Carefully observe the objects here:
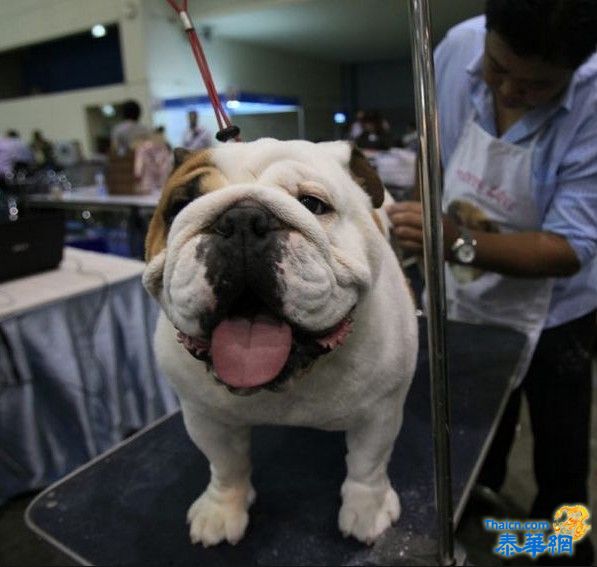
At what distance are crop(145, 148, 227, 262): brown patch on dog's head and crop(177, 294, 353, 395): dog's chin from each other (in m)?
0.12

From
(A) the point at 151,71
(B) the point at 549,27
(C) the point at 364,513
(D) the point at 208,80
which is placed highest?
(A) the point at 151,71

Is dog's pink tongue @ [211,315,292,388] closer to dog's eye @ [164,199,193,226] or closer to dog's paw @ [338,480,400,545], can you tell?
dog's eye @ [164,199,193,226]

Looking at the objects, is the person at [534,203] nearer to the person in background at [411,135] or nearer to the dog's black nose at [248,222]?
the person in background at [411,135]

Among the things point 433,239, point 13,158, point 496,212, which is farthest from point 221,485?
point 13,158

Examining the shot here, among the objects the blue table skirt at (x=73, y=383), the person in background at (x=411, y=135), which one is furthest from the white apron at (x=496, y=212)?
the blue table skirt at (x=73, y=383)

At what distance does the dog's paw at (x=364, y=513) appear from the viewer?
2.21 ft

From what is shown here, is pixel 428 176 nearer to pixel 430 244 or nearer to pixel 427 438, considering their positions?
pixel 430 244

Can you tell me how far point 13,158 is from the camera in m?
4.96

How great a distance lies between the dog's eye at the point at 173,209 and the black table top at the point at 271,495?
435mm

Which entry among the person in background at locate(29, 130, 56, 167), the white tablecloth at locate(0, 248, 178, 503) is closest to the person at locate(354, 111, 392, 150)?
the white tablecloth at locate(0, 248, 178, 503)

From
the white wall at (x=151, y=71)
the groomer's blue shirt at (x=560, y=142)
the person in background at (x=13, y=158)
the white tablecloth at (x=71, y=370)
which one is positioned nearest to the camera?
the white wall at (x=151, y=71)

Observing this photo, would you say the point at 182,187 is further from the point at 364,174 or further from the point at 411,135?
the point at 411,135

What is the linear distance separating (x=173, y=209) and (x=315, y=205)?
143mm

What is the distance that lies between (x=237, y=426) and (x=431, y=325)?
1.00 feet
